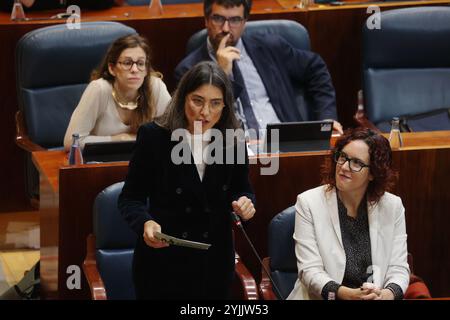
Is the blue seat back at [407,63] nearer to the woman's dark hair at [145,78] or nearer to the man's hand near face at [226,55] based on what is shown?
the man's hand near face at [226,55]

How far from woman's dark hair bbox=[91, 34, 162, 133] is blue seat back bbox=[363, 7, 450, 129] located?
101cm

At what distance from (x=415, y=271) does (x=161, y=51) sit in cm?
145

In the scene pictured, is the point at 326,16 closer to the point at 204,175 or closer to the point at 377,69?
the point at 377,69

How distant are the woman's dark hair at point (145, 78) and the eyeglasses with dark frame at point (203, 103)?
105 cm

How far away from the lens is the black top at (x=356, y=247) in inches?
116

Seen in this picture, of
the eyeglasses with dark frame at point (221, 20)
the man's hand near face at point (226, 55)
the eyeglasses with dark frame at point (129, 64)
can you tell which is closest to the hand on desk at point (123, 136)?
the eyeglasses with dark frame at point (129, 64)

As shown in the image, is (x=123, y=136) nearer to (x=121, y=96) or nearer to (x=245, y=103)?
(x=121, y=96)

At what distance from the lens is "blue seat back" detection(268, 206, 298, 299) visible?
3.05 meters

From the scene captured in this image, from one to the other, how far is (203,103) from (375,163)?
0.56 meters

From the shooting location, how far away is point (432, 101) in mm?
4461

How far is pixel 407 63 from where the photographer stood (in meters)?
4.42

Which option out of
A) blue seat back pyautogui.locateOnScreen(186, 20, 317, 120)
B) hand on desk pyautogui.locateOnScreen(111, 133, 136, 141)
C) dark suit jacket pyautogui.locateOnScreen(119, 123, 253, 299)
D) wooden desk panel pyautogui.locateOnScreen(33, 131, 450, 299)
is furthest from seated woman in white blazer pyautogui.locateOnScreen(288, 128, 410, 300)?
blue seat back pyautogui.locateOnScreen(186, 20, 317, 120)

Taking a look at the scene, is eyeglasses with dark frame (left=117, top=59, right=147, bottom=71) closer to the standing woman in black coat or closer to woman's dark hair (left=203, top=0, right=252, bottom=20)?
woman's dark hair (left=203, top=0, right=252, bottom=20)

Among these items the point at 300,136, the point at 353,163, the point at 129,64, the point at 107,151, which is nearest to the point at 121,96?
the point at 129,64
